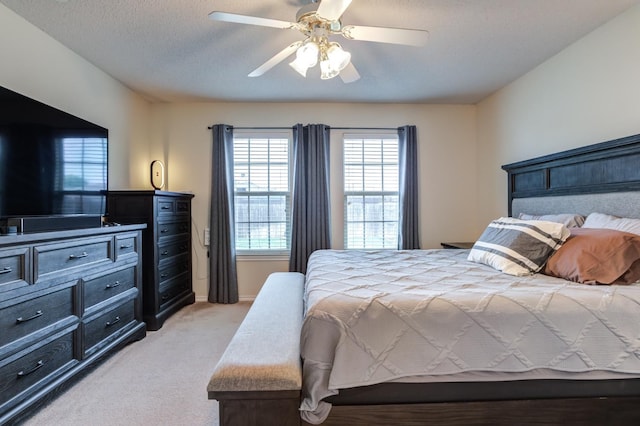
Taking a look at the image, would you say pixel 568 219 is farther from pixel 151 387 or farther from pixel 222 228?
pixel 222 228

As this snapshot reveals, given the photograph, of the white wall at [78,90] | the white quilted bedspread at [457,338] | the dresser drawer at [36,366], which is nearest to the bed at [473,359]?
the white quilted bedspread at [457,338]

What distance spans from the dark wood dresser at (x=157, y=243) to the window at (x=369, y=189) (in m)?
2.05

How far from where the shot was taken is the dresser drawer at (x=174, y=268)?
342 cm

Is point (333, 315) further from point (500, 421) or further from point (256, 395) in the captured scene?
point (500, 421)

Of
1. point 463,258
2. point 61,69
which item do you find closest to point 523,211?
point 463,258

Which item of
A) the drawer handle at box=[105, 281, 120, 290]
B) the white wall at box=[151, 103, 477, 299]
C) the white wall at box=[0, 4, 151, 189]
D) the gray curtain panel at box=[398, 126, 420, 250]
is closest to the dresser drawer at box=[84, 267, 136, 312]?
the drawer handle at box=[105, 281, 120, 290]

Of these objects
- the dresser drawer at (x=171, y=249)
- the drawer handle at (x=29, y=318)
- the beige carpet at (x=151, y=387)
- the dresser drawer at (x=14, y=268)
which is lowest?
the beige carpet at (x=151, y=387)

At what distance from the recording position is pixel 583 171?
2.60 m

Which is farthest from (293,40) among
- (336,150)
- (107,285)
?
(107,285)

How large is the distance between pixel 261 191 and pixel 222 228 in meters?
0.67

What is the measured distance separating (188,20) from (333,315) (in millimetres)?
2276

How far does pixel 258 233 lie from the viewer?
4.24 m

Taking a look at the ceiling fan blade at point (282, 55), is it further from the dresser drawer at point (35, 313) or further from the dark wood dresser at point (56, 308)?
the dresser drawer at point (35, 313)

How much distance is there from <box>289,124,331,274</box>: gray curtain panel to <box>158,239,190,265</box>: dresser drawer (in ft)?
4.22
